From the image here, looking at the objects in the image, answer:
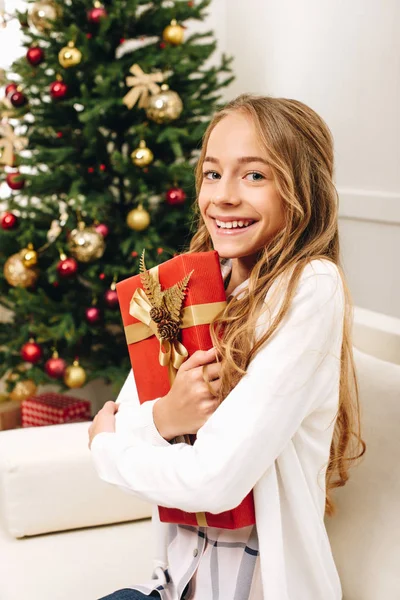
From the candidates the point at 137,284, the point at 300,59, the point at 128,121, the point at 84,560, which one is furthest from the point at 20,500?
the point at 300,59

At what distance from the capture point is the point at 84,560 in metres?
1.56

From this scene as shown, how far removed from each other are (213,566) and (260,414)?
34cm

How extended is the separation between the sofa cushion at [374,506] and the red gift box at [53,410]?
6.24 feet

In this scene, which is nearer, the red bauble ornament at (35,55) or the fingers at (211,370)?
the fingers at (211,370)

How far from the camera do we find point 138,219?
2664 millimetres

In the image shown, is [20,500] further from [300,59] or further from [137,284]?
[300,59]

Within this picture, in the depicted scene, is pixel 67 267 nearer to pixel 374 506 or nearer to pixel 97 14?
pixel 97 14

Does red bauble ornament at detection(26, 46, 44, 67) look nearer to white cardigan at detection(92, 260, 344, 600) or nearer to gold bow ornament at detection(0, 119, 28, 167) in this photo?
gold bow ornament at detection(0, 119, 28, 167)

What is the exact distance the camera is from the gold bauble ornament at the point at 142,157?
2.61 m

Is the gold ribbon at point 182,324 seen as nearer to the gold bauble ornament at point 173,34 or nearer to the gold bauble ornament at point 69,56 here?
the gold bauble ornament at point 69,56

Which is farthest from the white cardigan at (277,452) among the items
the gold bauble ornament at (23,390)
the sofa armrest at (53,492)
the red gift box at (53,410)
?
the red gift box at (53,410)

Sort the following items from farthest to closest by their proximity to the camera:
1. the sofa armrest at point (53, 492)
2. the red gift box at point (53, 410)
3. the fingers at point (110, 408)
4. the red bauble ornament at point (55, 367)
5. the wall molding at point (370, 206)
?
the red gift box at point (53, 410)
the red bauble ornament at point (55, 367)
the wall molding at point (370, 206)
the sofa armrest at point (53, 492)
the fingers at point (110, 408)

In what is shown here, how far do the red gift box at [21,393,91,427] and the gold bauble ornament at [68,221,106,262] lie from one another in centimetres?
78

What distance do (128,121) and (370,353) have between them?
1.64m
